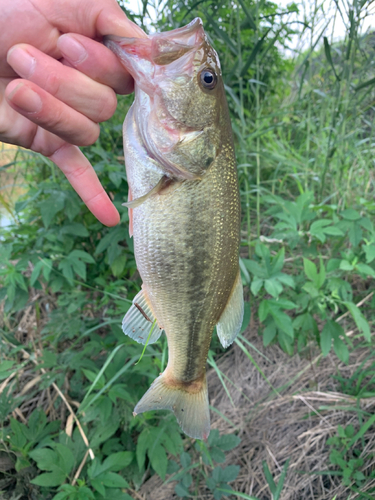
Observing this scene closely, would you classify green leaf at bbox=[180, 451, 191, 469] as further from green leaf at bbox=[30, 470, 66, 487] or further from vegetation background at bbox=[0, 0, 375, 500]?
green leaf at bbox=[30, 470, 66, 487]

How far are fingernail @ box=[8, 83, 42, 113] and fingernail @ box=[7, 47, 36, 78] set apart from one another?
100 millimetres

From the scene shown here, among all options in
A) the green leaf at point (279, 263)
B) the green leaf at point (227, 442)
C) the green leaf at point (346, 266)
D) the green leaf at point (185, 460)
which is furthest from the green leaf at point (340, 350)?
the green leaf at point (185, 460)

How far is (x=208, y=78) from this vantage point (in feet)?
3.66

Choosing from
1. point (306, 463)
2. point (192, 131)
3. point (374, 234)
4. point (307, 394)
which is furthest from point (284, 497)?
point (192, 131)

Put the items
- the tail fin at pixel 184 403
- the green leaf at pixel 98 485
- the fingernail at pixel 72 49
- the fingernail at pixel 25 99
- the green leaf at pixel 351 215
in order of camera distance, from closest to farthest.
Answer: the fingernail at pixel 25 99 → the fingernail at pixel 72 49 → the tail fin at pixel 184 403 → the green leaf at pixel 98 485 → the green leaf at pixel 351 215

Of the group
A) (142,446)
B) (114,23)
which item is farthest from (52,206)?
(142,446)

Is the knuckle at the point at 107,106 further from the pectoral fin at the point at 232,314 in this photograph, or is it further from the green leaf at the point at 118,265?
the green leaf at the point at 118,265

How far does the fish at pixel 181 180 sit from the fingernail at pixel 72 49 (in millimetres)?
96

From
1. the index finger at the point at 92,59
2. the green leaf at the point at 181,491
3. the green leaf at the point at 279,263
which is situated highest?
the index finger at the point at 92,59

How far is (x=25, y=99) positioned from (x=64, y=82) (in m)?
0.18

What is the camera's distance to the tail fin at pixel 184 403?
1307 mm

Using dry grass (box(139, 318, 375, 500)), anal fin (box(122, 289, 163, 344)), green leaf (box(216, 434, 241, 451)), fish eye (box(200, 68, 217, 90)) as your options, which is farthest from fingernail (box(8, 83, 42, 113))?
dry grass (box(139, 318, 375, 500))

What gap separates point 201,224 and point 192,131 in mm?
344

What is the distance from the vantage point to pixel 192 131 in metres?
1.13
